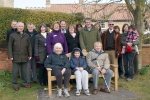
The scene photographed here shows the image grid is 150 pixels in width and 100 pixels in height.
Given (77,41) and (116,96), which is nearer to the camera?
(116,96)

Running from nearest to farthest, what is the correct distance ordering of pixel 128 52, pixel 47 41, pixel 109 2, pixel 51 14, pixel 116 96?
1. pixel 116 96
2. pixel 47 41
3. pixel 128 52
4. pixel 109 2
5. pixel 51 14

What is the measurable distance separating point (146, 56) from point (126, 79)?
2.77 meters

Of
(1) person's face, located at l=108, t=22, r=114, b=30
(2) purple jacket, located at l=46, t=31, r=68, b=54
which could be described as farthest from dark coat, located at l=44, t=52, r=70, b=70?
(1) person's face, located at l=108, t=22, r=114, b=30

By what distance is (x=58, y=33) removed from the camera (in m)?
6.71

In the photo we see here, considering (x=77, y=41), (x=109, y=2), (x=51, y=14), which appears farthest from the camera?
(x=51, y=14)

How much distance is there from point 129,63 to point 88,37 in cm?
174

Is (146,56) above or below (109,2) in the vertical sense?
below

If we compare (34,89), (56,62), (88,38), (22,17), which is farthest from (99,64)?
(22,17)

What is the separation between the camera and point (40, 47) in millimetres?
6840

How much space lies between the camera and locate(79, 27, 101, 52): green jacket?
6985mm

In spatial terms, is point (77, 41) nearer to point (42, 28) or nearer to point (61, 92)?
point (42, 28)

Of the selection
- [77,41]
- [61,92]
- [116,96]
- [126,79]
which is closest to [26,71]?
[61,92]

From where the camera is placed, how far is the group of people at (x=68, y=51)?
6199mm

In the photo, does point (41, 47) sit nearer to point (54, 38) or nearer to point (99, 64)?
point (54, 38)
